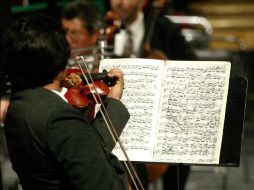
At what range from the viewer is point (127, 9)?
456 cm

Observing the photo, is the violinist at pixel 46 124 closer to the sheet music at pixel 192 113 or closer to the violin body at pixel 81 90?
the violin body at pixel 81 90

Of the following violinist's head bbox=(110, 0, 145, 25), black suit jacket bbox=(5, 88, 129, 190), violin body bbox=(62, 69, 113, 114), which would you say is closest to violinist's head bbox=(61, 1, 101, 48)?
violinist's head bbox=(110, 0, 145, 25)

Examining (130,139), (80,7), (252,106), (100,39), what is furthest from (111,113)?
(252,106)

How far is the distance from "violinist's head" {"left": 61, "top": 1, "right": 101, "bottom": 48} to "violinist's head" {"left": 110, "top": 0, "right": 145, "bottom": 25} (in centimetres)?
13

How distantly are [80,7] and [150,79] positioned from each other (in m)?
1.65

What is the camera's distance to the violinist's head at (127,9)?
455 centimetres

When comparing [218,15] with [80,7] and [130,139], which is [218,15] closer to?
[80,7]

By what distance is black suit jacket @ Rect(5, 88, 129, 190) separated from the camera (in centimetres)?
230

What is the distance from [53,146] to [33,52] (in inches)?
13.3

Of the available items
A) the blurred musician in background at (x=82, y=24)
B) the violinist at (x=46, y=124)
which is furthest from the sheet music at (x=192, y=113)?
the blurred musician in background at (x=82, y=24)

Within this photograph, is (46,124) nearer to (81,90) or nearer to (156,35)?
(81,90)

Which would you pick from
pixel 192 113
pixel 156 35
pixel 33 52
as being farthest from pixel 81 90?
pixel 156 35

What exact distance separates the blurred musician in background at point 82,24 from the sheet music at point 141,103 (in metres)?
1.32

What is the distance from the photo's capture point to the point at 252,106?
21.4 feet
